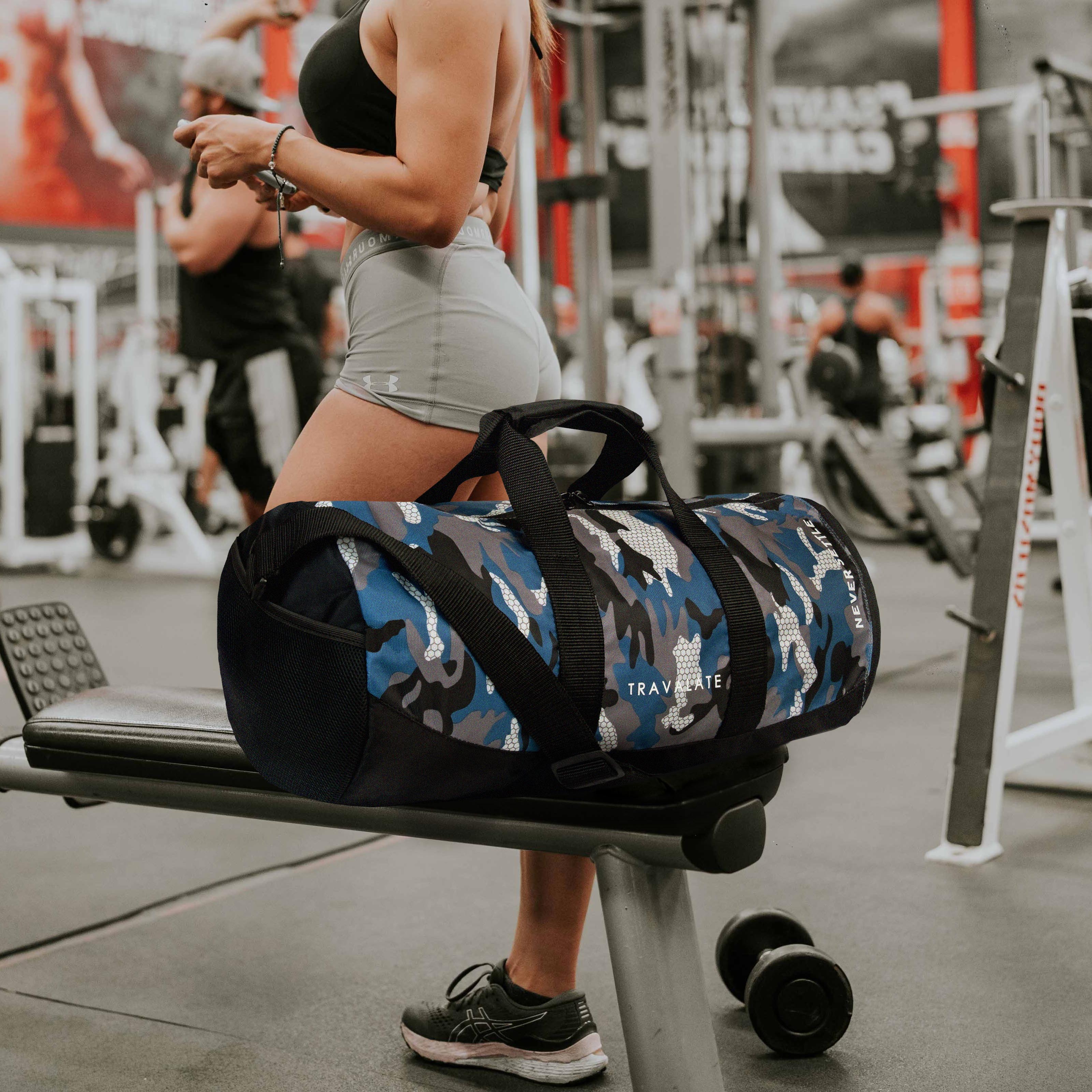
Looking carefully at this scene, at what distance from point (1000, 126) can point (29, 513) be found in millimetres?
8557

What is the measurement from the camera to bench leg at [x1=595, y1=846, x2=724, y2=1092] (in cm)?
96

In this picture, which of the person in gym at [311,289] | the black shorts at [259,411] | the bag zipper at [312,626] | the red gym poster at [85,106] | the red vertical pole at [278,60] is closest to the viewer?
the bag zipper at [312,626]

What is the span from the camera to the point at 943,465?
4.36m

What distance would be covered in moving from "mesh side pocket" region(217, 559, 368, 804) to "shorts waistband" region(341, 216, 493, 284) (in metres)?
0.45

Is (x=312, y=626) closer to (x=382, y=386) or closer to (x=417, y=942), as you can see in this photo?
(x=382, y=386)

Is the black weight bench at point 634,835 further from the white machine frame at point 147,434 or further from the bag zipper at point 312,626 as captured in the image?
the white machine frame at point 147,434

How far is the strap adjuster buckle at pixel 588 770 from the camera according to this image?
90cm

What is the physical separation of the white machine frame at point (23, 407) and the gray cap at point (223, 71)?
372 cm

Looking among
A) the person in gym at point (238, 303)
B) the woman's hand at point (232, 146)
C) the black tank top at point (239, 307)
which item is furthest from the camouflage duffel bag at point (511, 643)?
the black tank top at point (239, 307)

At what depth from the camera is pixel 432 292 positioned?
1250mm

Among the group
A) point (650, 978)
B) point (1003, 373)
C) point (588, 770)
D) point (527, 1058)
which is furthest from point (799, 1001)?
point (1003, 373)

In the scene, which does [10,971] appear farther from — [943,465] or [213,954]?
[943,465]

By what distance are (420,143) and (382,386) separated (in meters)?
0.23

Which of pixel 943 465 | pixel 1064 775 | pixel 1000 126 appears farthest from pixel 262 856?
pixel 1000 126
